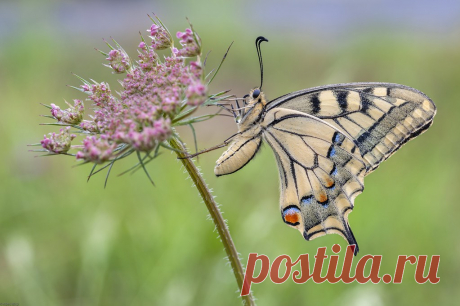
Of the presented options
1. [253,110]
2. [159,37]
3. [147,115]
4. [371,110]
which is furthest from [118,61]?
[371,110]

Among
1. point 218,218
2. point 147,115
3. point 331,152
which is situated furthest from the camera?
point 331,152

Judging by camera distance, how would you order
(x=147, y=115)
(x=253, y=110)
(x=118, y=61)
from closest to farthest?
1. (x=147, y=115)
2. (x=118, y=61)
3. (x=253, y=110)

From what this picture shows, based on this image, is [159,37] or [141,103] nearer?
[141,103]

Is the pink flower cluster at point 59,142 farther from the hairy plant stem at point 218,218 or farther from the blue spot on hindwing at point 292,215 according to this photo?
the blue spot on hindwing at point 292,215

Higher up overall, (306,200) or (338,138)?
(338,138)

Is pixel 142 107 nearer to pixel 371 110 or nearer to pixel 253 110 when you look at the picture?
pixel 253 110

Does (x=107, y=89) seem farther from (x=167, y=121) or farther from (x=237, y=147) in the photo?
(x=237, y=147)
